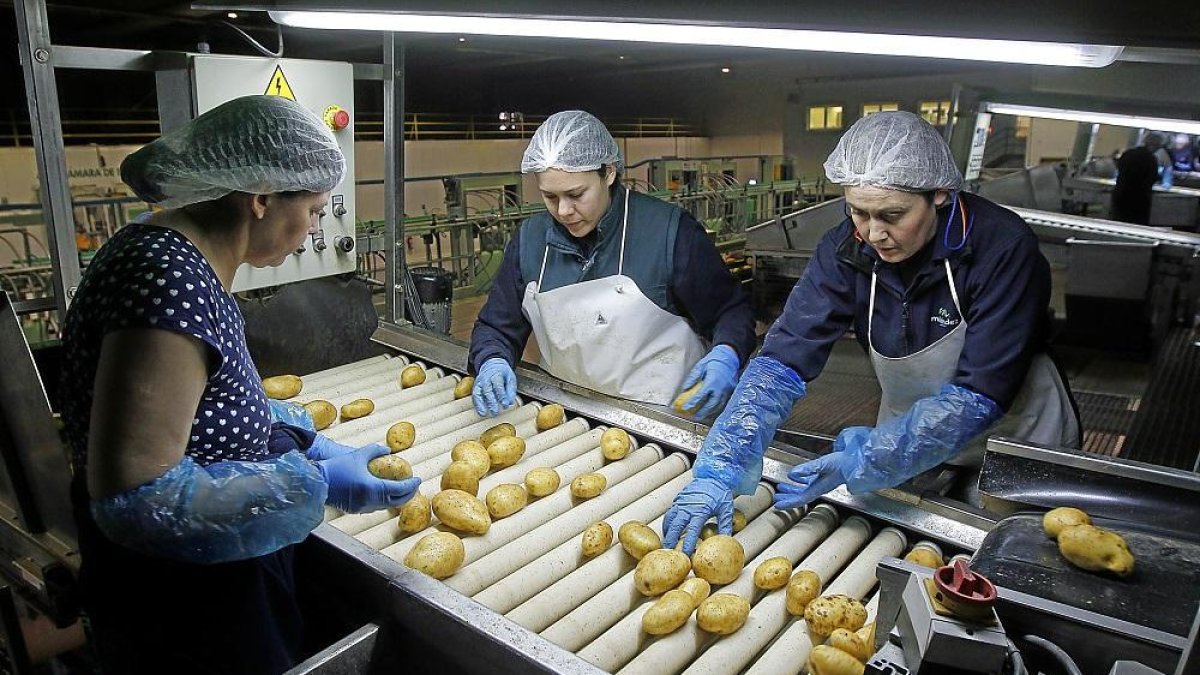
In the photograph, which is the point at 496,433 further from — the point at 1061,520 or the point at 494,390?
the point at 1061,520

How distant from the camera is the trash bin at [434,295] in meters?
3.40

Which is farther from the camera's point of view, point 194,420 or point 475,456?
point 475,456

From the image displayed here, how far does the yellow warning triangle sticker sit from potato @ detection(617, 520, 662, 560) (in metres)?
1.89

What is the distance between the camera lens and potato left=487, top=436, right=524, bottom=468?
204 centimetres

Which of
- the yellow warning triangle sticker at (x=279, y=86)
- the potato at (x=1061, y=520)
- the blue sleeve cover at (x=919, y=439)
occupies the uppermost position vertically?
the yellow warning triangle sticker at (x=279, y=86)

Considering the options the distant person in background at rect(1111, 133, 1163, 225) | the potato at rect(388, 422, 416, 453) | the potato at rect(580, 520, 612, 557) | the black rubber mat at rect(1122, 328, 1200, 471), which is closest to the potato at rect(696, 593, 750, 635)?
the potato at rect(580, 520, 612, 557)

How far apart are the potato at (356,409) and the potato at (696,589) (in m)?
1.24

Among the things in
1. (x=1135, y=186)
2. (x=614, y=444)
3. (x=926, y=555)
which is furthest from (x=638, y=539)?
(x=1135, y=186)

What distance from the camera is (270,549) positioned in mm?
1449

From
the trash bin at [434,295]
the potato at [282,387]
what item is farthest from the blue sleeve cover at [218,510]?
the trash bin at [434,295]

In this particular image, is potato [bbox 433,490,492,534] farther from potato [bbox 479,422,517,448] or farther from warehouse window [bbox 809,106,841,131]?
warehouse window [bbox 809,106,841,131]

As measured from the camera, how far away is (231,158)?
144 cm

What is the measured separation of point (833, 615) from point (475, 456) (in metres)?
1.00

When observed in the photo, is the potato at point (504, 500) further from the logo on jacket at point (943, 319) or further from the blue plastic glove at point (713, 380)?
the logo on jacket at point (943, 319)
